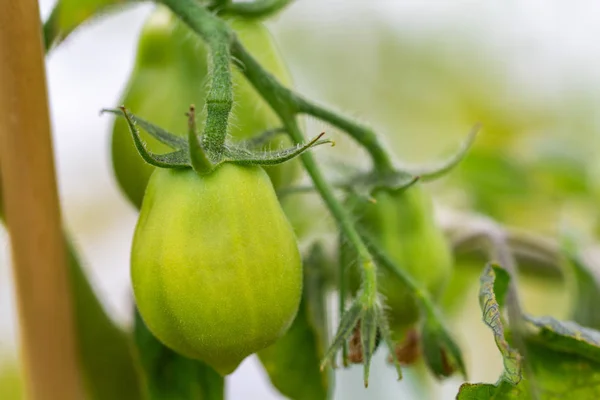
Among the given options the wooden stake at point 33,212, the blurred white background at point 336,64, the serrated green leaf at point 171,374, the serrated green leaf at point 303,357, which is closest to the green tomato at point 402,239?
the serrated green leaf at point 303,357

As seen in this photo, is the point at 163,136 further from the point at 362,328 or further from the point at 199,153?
the point at 362,328

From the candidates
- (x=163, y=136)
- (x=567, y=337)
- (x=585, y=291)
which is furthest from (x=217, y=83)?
(x=585, y=291)

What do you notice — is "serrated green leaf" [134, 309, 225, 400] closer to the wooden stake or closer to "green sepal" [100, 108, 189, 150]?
the wooden stake

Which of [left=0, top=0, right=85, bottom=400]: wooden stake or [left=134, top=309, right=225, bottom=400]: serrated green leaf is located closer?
[left=0, top=0, right=85, bottom=400]: wooden stake

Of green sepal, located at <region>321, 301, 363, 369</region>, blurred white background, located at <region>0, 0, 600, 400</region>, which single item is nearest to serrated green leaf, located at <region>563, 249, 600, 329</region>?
green sepal, located at <region>321, 301, 363, 369</region>

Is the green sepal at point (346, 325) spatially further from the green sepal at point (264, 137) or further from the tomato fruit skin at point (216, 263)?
the green sepal at point (264, 137)

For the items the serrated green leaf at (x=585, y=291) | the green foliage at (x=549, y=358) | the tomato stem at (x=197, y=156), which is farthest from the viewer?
the serrated green leaf at (x=585, y=291)
